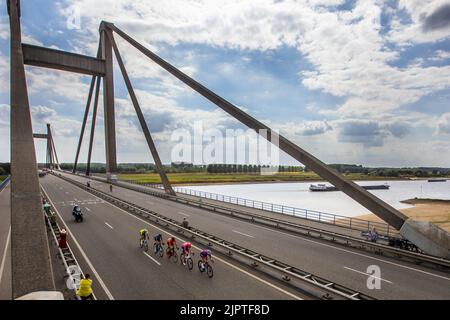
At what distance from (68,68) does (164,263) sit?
178 ft

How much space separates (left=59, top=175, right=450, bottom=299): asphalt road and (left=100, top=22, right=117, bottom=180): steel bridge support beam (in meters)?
44.6

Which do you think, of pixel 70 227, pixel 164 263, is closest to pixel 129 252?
pixel 164 263

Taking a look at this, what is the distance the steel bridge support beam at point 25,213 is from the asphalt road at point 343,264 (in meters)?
10.2

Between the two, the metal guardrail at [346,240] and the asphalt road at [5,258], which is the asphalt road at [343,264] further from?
the asphalt road at [5,258]

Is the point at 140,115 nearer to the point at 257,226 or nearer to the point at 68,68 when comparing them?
the point at 68,68

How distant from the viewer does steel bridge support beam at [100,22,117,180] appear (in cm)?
5997

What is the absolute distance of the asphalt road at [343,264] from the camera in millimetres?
10758

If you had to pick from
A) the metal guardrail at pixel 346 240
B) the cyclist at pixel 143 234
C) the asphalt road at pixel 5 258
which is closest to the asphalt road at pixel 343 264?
the metal guardrail at pixel 346 240

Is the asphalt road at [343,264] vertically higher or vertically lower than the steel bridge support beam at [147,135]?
lower

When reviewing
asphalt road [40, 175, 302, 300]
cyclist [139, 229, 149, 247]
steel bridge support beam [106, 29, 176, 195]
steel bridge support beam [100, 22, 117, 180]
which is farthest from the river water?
asphalt road [40, 175, 302, 300]

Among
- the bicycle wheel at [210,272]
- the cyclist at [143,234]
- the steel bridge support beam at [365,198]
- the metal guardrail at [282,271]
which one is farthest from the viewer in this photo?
the cyclist at [143,234]

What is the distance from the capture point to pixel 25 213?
26.5ft
